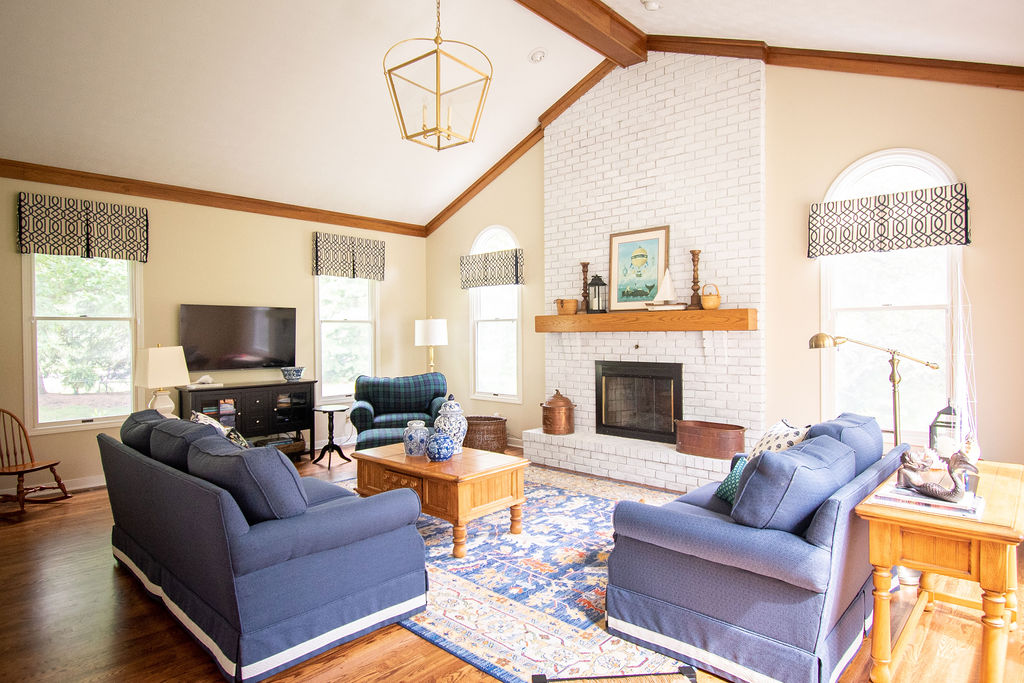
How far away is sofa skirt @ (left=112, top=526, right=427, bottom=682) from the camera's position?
223cm

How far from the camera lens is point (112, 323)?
530cm

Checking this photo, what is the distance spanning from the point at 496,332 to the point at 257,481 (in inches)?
191

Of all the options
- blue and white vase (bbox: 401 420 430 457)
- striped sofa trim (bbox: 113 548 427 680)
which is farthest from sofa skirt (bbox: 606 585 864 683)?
blue and white vase (bbox: 401 420 430 457)

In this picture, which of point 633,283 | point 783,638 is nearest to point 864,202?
point 633,283

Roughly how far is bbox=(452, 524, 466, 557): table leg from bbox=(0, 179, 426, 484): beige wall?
368 centimetres

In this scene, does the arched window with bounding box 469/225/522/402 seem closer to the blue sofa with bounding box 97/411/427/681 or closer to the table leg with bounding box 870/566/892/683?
the blue sofa with bounding box 97/411/427/681

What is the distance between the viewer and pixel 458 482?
343 centimetres

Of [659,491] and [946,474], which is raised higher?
[946,474]

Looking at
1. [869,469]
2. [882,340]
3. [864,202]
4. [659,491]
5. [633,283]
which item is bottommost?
[659,491]

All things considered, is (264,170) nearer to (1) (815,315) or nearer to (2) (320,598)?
(2) (320,598)

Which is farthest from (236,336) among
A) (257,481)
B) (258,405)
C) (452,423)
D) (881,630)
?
(881,630)

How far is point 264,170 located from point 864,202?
5331 mm

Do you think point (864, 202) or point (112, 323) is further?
point (112, 323)

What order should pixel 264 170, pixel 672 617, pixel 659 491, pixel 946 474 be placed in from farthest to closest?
pixel 264 170 → pixel 659 491 → pixel 672 617 → pixel 946 474
